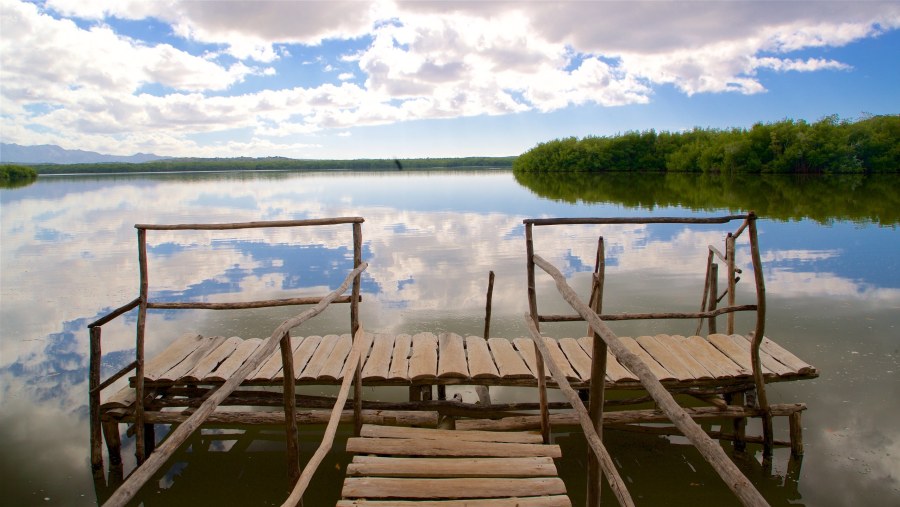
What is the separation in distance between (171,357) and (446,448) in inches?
140

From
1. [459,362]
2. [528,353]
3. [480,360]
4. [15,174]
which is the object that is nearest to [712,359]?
[528,353]

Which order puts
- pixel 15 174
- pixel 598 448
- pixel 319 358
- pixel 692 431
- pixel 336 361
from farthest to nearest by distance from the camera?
1. pixel 15 174
2. pixel 319 358
3. pixel 336 361
4. pixel 598 448
5. pixel 692 431

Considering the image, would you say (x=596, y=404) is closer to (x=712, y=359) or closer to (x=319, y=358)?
(x=712, y=359)

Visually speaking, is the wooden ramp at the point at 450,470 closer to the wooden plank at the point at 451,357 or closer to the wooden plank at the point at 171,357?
the wooden plank at the point at 451,357

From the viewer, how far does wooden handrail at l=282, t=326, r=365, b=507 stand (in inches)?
120

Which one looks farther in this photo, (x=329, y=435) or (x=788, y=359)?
(x=788, y=359)

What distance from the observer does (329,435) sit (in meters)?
3.97

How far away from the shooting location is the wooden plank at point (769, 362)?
582 cm

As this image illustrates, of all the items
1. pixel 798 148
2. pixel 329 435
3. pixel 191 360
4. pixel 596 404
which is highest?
pixel 798 148

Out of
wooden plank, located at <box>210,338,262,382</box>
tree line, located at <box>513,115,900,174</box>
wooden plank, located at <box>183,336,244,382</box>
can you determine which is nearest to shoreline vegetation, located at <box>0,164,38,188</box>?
tree line, located at <box>513,115,900,174</box>

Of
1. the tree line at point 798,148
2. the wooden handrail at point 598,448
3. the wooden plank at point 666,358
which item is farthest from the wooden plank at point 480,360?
the tree line at point 798,148

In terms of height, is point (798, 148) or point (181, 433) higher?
point (798, 148)

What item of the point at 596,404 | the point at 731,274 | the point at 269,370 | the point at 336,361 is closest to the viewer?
the point at 596,404

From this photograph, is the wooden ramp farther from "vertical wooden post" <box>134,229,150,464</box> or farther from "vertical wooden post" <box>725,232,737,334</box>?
"vertical wooden post" <box>725,232,737,334</box>
